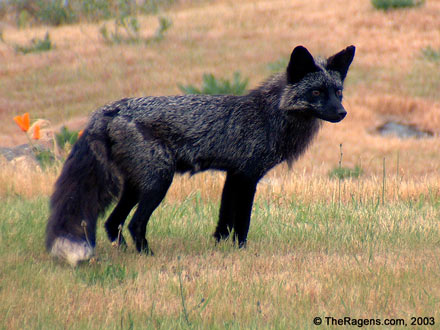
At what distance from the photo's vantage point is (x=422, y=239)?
20.9 feet

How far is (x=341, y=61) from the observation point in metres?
6.13

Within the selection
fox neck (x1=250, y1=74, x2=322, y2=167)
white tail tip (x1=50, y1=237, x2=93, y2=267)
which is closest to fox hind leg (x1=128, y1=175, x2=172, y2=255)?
white tail tip (x1=50, y1=237, x2=93, y2=267)

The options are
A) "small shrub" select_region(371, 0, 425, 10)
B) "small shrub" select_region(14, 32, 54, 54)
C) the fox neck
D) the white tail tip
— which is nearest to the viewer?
the white tail tip

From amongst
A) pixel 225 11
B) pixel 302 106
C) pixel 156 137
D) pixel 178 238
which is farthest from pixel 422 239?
pixel 225 11

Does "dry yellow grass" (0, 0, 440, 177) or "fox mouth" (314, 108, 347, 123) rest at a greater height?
"fox mouth" (314, 108, 347, 123)

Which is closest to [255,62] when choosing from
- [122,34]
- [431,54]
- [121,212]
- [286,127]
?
[431,54]

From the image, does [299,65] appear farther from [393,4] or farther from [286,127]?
[393,4]

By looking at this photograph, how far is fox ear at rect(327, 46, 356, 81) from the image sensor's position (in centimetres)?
607

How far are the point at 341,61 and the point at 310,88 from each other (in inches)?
20.3

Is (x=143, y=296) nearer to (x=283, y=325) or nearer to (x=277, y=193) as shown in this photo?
(x=283, y=325)

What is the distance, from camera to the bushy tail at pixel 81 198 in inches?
205

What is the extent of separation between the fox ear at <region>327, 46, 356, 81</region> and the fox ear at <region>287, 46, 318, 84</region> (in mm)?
236

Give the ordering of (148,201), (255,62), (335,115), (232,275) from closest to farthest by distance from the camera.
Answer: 1. (232,275)
2. (148,201)
3. (335,115)
4. (255,62)

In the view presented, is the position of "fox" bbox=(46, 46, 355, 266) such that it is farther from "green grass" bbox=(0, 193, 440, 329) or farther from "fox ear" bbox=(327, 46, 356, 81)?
"green grass" bbox=(0, 193, 440, 329)
